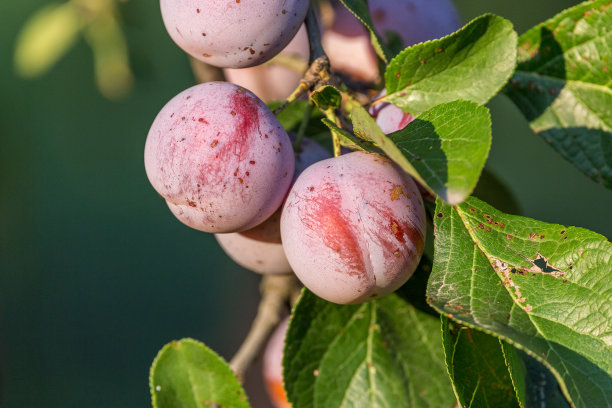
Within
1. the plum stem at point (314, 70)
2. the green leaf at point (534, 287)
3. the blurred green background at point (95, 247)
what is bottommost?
the blurred green background at point (95, 247)

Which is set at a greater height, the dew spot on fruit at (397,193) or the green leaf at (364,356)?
the dew spot on fruit at (397,193)

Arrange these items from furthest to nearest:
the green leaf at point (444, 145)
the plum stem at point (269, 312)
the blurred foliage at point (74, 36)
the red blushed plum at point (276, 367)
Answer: the blurred foliage at point (74, 36) < the red blushed plum at point (276, 367) < the plum stem at point (269, 312) < the green leaf at point (444, 145)

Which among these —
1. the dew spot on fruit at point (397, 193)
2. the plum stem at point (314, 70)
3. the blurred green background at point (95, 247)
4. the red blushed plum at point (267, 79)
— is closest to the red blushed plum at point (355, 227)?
the dew spot on fruit at point (397, 193)

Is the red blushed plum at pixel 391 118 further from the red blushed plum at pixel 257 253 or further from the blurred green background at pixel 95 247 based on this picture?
the blurred green background at pixel 95 247

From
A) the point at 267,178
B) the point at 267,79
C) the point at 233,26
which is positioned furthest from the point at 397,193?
the point at 267,79

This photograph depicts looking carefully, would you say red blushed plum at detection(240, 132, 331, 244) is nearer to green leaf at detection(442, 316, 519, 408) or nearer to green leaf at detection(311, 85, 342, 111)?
green leaf at detection(311, 85, 342, 111)

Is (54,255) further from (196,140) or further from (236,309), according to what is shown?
(196,140)
